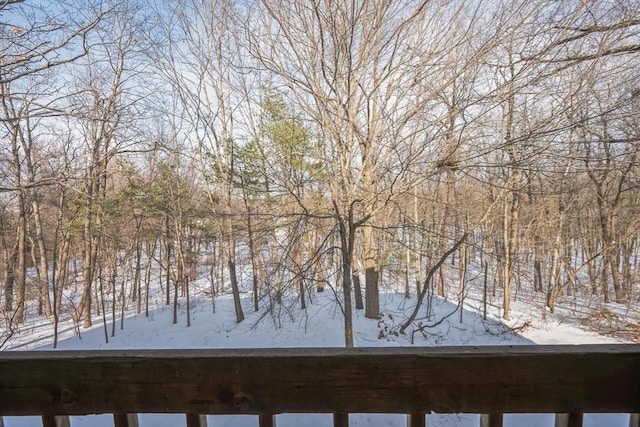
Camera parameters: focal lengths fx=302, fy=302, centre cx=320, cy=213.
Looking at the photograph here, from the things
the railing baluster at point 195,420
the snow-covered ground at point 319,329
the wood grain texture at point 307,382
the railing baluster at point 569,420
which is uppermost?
the wood grain texture at point 307,382

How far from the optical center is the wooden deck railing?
78 cm

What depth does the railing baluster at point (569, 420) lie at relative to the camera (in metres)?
0.78

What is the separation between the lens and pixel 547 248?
1085cm

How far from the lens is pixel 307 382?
80cm

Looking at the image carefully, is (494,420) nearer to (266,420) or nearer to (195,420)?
(266,420)

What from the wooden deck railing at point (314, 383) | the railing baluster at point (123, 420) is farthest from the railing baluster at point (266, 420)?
the railing baluster at point (123, 420)

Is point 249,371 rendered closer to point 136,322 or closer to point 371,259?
point 371,259

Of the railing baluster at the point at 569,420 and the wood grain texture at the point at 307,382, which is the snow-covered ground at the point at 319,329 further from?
the railing baluster at the point at 569,420

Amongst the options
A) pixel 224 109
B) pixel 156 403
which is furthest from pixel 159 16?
pixel 156 403

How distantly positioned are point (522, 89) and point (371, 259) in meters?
4.63

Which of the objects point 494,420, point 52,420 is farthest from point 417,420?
point 52,420

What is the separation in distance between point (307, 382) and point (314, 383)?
0.06ft

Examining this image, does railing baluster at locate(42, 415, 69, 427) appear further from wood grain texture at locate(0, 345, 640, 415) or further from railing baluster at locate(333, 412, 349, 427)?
railing baluster at locate(333, 412, 349, 427)

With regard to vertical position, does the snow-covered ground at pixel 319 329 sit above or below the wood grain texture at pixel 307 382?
below
